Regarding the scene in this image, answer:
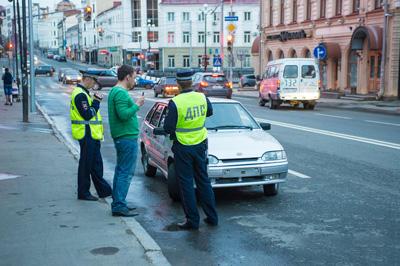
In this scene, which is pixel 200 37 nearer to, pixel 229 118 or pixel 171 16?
pixel 171 16

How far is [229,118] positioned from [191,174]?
2867 mm

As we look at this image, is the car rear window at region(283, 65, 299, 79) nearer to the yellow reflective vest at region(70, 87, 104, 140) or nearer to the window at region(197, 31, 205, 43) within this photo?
the yellow reflective vest at region(70, 87, 104, 140)

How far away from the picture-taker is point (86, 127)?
761 cm

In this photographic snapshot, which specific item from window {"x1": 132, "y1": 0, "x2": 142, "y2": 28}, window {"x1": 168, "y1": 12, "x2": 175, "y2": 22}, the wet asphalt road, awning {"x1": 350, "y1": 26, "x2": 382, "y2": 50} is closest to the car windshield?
the wet asphalt road

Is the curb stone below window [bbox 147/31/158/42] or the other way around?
below

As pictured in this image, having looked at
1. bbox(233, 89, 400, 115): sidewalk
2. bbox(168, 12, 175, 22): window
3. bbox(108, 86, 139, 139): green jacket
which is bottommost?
bbox(233, 89, 400, 115): sidewalk

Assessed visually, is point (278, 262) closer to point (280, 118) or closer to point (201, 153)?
point (201, 153)

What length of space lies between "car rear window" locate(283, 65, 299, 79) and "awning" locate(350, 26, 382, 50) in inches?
265

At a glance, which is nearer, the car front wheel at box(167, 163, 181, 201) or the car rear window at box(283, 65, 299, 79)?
the car front wheel at box(167, 163, 181, 201)

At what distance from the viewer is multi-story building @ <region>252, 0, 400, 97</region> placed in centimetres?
3020

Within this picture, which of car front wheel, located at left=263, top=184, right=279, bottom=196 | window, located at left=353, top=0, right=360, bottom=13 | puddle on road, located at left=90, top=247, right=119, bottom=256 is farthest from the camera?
window, located at left=353, top=0, right=360, bottom=13

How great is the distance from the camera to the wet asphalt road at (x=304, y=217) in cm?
575

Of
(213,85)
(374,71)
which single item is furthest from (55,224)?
(374,71)

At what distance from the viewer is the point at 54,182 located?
8.93 meters
